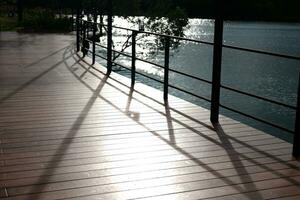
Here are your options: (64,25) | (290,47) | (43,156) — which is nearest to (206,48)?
(290,47)

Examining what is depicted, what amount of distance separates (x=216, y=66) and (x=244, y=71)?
911 inches

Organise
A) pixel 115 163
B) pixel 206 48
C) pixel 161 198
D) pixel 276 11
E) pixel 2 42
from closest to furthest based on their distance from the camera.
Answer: pixel 161 198 → pixel 115 163 → pixel 2 42 → pixel 206 48 → pixel 276 11

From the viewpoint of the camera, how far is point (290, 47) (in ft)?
117

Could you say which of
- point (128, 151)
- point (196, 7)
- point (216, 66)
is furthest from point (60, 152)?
point (196, 7)

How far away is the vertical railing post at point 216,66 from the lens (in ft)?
14.4

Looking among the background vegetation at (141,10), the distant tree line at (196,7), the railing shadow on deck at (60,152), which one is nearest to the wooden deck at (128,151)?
the railing shadow on deck at (60,152)

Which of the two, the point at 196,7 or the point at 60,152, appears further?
the point at 196,7

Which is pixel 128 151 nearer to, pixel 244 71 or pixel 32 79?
pixel 32 79

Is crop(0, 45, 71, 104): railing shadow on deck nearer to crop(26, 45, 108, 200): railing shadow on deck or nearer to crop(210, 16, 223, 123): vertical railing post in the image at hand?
crop(26, 45, 108, 200): railing shadow on deck

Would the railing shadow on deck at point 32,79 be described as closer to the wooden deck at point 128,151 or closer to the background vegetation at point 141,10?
the wooden deck at point 128,151

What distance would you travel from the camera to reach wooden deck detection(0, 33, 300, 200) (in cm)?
295

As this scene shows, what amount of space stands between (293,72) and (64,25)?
1467cm

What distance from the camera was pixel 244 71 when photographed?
2705 centimetres

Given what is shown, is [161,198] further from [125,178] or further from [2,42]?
[2,42]
